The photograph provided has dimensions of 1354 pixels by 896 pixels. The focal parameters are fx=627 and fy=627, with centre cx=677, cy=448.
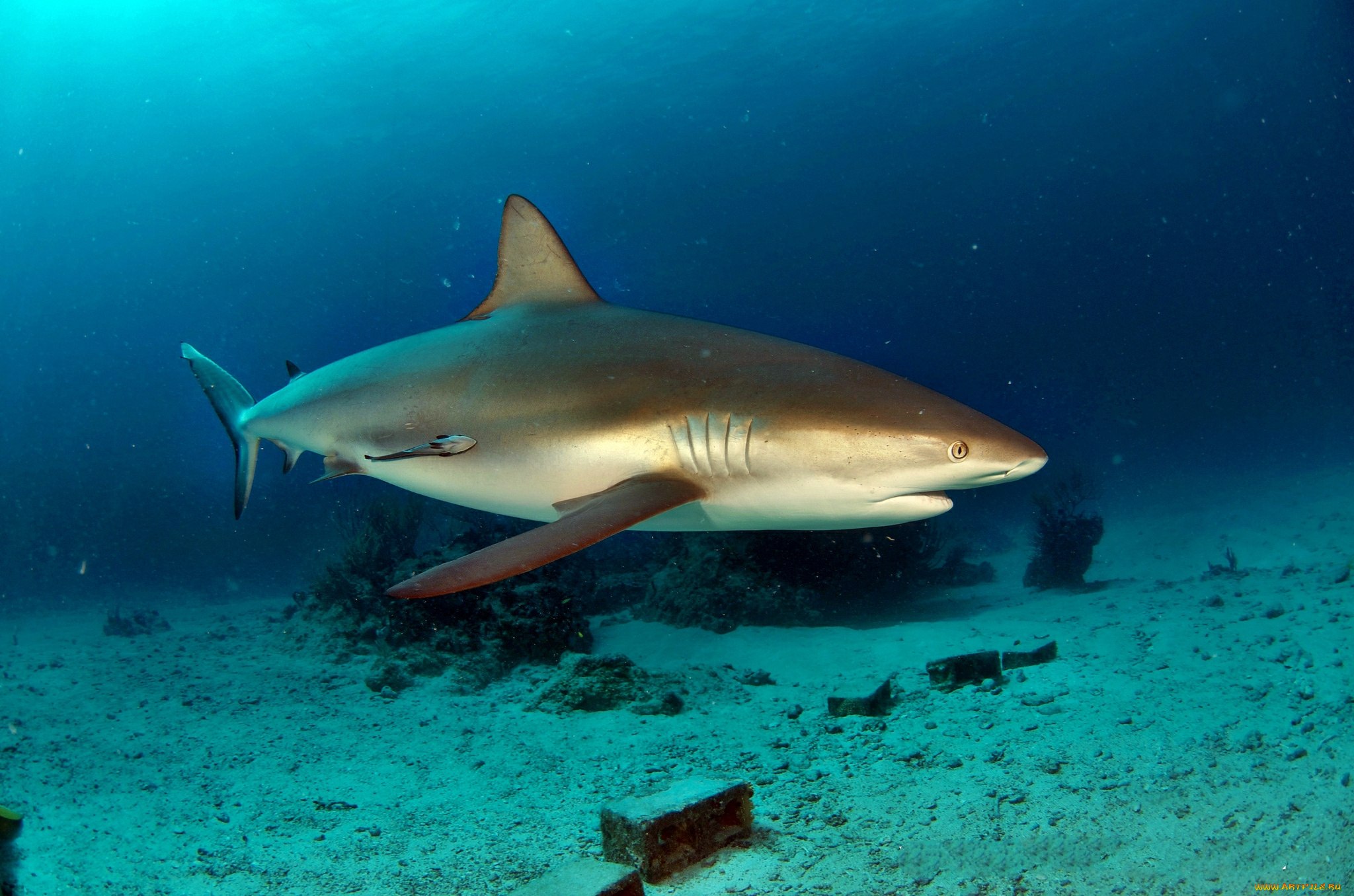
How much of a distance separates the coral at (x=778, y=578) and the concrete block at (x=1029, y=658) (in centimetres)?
303

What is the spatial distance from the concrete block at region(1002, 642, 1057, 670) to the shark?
318 centimetres

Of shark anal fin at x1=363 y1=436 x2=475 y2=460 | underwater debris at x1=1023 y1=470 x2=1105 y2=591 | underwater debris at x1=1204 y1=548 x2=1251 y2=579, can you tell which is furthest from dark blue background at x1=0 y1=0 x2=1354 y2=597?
shark anal fin at x1=363 y1=436 x2=475 y2=460

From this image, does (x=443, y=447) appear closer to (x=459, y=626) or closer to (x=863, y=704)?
(x=863, y=704)

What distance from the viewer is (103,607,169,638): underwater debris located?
A: 1210 centimetres

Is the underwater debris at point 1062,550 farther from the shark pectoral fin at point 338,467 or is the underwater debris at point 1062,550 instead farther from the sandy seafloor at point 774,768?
the shark pectoral fin at point 338,467

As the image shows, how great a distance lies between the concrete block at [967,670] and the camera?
4859mm

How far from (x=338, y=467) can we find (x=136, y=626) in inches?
501

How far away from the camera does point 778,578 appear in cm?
854

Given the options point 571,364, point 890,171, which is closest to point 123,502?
point 571,364

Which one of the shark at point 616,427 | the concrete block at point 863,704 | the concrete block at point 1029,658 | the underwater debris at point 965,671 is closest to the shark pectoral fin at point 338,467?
the shark at point 616,427

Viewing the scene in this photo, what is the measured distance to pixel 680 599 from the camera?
8.34 metres

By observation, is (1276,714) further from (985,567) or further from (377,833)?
(985,567)

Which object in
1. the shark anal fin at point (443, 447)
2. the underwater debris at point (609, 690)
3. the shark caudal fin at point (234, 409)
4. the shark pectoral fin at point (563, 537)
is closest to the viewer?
the shark pectoral fin at point (563, 537)

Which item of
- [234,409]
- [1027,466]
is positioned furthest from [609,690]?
[234,409]
